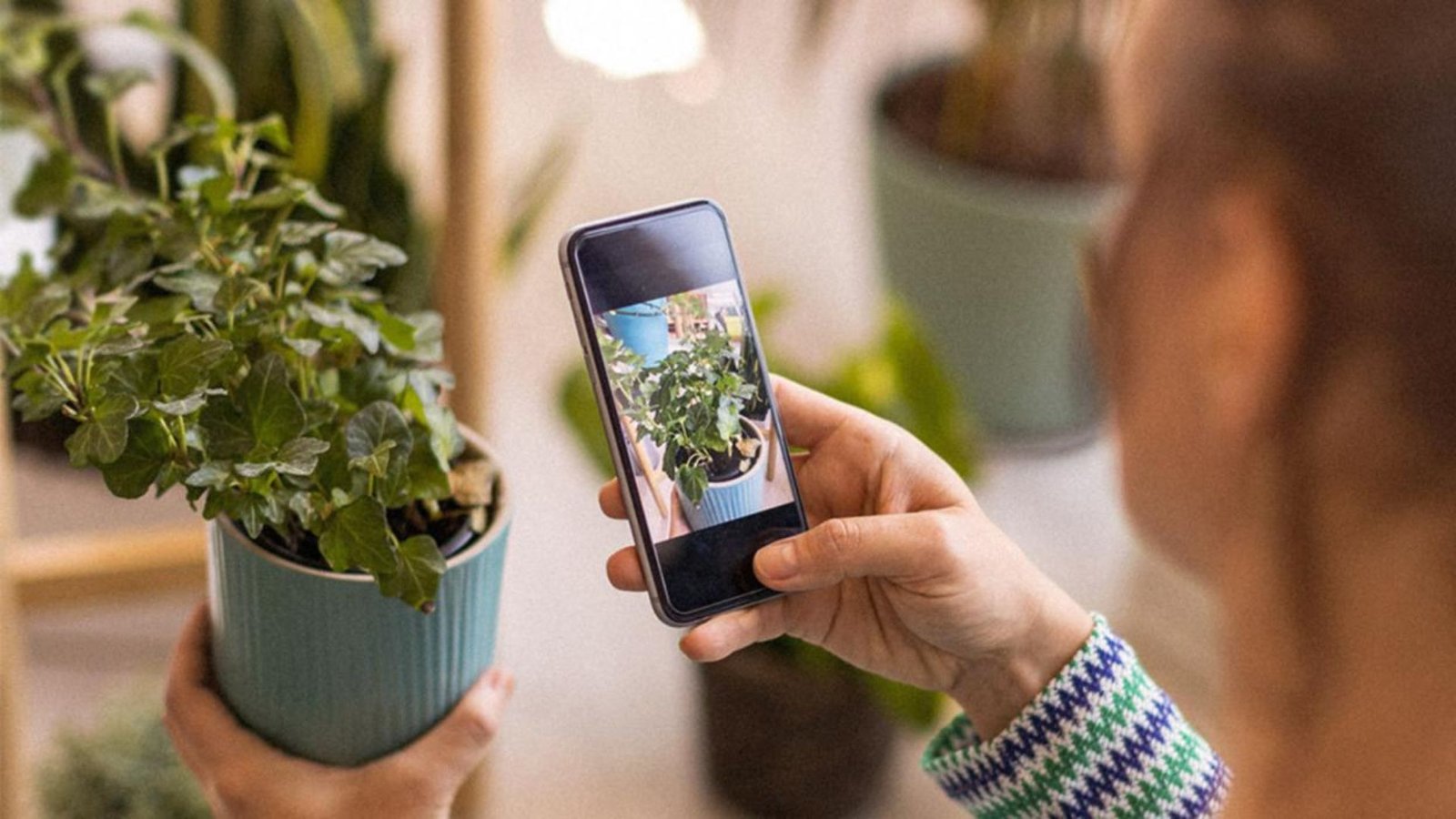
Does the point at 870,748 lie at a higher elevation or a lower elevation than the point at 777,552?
lower

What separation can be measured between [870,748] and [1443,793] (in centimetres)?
89

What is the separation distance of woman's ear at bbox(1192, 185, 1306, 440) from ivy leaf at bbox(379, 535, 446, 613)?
0.91 ft

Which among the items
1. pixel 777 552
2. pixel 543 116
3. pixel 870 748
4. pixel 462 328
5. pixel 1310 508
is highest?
pixel 1310 508

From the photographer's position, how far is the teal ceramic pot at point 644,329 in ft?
1.82

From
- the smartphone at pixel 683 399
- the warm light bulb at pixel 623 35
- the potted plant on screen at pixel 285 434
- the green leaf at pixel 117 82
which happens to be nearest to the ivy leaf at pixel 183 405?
the potted plant on screen at pixel 285 434

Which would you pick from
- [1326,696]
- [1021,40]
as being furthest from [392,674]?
[1021,40]

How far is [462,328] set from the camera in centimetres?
100

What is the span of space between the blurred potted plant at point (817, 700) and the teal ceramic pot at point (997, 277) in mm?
282

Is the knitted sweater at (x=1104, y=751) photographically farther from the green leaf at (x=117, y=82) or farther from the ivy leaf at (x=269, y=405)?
the green leaf at (x=117, y=82)

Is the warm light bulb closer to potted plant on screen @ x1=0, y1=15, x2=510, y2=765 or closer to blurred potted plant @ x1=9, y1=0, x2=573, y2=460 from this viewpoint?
blurred potted plant @ x1=9, y1=0, x2=573, y2=460

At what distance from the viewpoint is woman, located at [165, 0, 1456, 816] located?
0.33 metres

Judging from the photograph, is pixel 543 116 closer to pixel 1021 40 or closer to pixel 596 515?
pixel 1021 40

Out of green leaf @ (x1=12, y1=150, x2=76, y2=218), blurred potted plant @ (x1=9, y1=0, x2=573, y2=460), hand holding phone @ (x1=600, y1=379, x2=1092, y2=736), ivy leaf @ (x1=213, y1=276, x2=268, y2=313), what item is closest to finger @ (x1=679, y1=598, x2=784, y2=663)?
hand holding phone @ (x1=600, y1=379, x2=1092, y2=736)

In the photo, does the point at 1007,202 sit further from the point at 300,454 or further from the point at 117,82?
the point at 300,454
